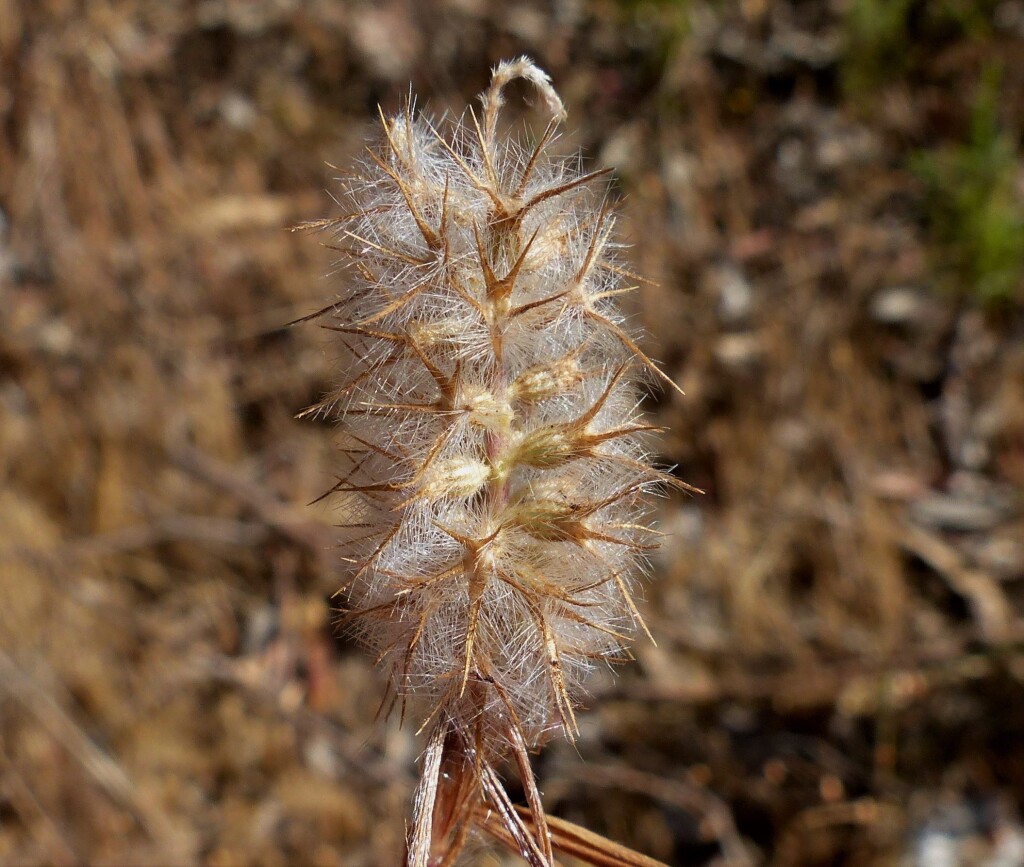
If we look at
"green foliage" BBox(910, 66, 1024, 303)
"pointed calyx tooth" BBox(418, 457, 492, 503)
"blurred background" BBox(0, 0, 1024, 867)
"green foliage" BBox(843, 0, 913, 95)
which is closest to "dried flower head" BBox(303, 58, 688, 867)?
"pointed calyx tooth" BBox(418, 457, 492, 503)

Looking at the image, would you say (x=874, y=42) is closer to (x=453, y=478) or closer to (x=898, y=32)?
(x=898, y=32)

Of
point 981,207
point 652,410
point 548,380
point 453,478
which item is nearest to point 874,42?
point 981,207

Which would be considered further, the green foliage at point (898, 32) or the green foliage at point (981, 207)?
the green foliage at point (898, 32)

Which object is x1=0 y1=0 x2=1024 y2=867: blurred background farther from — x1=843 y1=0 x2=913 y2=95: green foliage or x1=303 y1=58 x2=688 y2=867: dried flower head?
x1=303 y1=58 x2=688 y2=867: dried flower head

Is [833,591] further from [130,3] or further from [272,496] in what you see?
[130,3]

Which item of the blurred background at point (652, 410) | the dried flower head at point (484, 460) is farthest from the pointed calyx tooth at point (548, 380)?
the blurred background at point (652, 410)

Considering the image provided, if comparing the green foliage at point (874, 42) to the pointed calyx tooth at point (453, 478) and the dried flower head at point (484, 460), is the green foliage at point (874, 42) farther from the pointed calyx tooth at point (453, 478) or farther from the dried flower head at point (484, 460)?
the pointed calyx tooth at point (453, 478)
